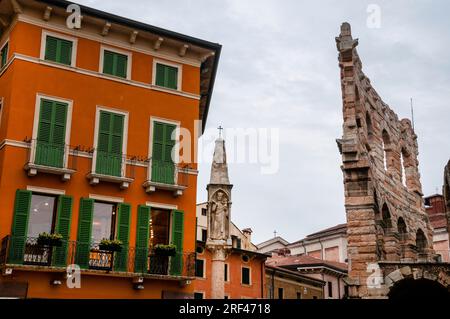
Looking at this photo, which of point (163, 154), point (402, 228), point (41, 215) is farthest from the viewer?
point (402, 228)

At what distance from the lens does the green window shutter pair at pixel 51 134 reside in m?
19.6

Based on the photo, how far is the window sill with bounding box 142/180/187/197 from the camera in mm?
21016

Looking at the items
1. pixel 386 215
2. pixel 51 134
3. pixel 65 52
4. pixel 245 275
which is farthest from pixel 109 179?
pixel 245 275

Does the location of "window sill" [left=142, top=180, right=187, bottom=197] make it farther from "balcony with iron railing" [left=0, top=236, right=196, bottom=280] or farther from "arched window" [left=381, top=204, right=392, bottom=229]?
"arched window" [left=381, top=204, right=392, bottom=229]

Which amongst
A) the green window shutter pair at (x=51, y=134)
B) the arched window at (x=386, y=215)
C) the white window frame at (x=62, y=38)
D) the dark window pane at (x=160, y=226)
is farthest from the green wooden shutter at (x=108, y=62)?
the arched window at (x=386, y=215)

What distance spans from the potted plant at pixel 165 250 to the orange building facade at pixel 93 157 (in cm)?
11

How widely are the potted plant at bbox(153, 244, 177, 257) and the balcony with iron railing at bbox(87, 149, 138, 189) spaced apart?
2275 millimetres

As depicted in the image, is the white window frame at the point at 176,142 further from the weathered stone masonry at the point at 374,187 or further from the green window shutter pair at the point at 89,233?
the weathered stone masonry at the point at 374,187

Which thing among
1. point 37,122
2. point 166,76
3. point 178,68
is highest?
point 178,68

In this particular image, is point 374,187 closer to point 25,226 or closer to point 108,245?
point 108,245

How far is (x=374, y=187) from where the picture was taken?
85.6 ft

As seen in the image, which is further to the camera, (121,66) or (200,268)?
(200,268)

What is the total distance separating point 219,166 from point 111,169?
3.96m

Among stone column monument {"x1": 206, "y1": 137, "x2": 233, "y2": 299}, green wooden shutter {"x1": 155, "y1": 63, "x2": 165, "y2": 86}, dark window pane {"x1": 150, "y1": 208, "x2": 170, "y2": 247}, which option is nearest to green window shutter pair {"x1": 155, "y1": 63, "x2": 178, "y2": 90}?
green wooden shutter {"x1": 155, "y1": 63, "x2": 165, "y2": 86}
